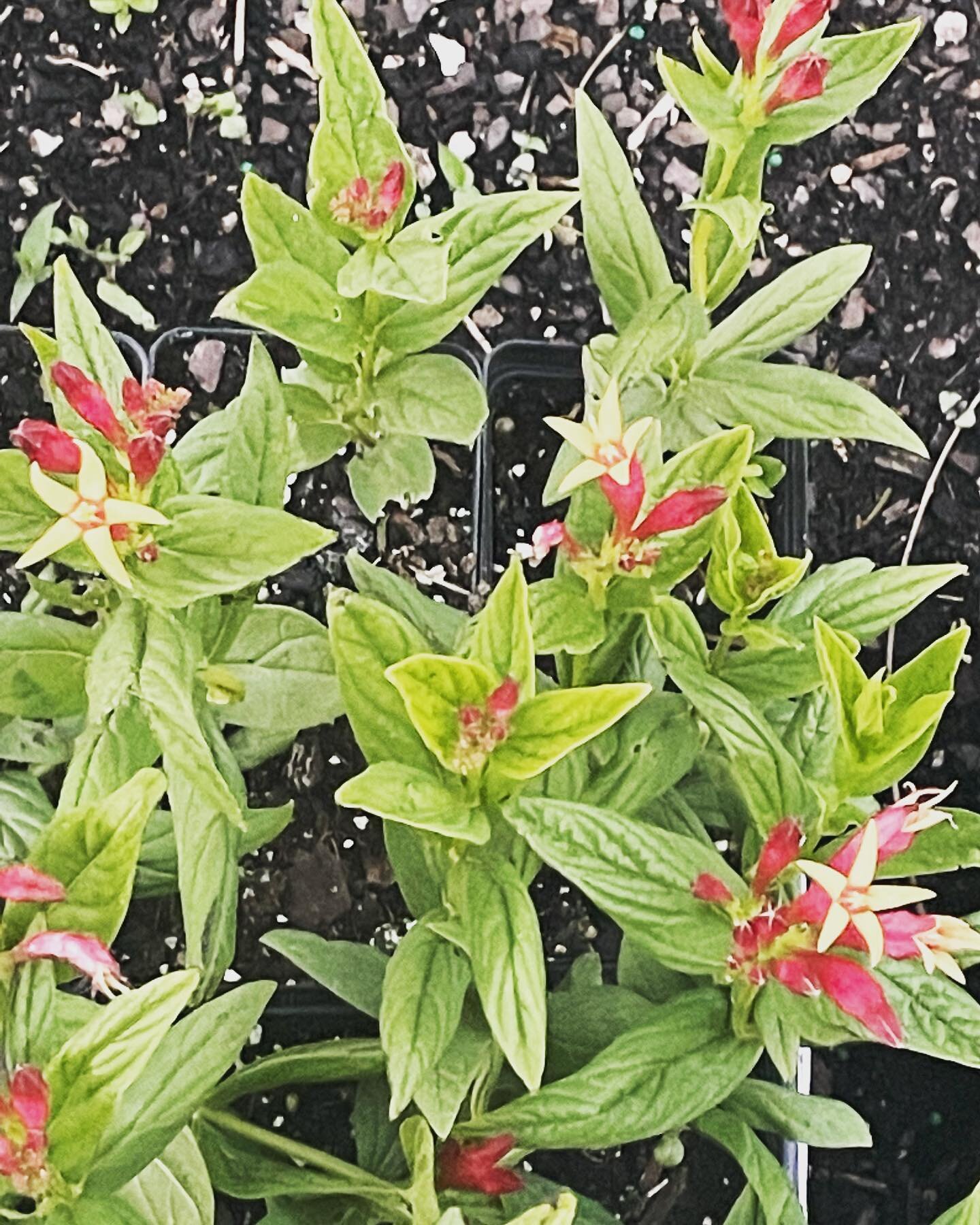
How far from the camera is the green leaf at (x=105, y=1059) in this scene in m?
0.52

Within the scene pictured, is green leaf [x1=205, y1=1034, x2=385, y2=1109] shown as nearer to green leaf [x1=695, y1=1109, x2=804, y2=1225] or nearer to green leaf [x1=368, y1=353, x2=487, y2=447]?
green leaf [x1=695, y1=1109, x2=804, y2=1225]

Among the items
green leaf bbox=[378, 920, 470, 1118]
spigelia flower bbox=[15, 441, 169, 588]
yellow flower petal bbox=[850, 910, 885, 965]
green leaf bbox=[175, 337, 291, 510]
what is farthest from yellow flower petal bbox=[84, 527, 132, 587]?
yellow flower petal bbox=[850, 910, 885, 965]

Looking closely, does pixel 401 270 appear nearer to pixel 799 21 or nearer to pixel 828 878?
pixel 799 21

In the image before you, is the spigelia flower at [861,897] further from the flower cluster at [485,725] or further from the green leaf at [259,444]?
the green leaf at [259,444]

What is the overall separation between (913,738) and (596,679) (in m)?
0.18

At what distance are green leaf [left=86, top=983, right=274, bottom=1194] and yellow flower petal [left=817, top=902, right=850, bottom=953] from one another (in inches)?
10.5

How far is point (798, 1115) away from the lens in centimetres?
72

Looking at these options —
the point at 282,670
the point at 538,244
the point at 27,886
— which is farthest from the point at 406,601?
the point at 538,244

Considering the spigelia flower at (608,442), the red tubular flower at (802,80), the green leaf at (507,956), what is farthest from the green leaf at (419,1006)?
the red tubular flower at (802,80)

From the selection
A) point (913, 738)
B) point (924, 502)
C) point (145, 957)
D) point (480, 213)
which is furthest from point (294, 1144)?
point (924, 502)

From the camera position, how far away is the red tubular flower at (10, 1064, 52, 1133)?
0.52m

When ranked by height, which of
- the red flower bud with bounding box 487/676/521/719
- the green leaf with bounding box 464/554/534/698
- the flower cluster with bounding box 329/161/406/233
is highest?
the flower cluster with bounding box 329/161/406/233

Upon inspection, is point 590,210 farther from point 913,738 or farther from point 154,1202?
point 154,1202

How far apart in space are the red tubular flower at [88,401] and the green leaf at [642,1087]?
1.20 ft
